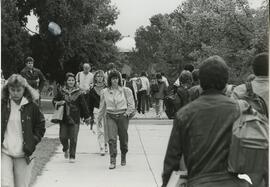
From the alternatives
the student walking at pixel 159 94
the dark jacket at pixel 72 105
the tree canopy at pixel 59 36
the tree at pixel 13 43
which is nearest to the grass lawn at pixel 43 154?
the dark jacket at pixel 72 105

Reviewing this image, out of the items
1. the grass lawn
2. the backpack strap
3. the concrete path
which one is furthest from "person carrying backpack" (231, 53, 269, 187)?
the grass lawn

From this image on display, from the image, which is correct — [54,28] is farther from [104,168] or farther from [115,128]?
[104,168]

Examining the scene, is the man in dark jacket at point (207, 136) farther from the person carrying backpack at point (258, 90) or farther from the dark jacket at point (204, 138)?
the person carrying backpack at point (258, 90)

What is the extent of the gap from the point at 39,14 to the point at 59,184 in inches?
910

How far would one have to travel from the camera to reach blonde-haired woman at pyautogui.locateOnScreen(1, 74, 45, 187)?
6.70 metres

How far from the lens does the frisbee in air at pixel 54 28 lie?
30.9 meters

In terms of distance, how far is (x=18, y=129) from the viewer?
6730 millimetres

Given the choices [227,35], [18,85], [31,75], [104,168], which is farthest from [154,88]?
[18,85]

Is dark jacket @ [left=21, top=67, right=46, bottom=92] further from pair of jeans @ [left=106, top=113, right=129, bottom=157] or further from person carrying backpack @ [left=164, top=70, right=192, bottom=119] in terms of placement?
person carrying backpack @ [left=164, top=70, right=192, bottom=119]

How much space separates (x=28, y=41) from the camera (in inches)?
1186

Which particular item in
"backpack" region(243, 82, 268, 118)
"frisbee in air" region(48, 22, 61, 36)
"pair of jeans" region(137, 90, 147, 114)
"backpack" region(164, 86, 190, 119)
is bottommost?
"pair of jeans" region(137, 90, 147, 114)

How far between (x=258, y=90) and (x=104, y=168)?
212 inches

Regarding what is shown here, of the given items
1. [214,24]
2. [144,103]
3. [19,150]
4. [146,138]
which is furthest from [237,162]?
[214,24]

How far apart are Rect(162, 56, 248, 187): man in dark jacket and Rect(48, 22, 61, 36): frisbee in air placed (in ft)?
87.4
